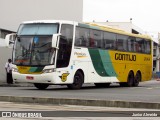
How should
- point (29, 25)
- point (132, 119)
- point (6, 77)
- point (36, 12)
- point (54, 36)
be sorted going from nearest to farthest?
point (132, 119) → point (54, 36) → point (29, 25) → point (6, 77) → point (36, 12)

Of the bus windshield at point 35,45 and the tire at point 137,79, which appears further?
the tire at point 137,79

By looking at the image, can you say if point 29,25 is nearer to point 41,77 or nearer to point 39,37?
point 39,37

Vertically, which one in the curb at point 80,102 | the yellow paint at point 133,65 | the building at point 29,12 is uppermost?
the building at point 29,12

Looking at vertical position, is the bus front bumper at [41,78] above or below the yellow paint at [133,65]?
below

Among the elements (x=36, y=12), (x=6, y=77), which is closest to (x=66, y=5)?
(x=36, y=12)

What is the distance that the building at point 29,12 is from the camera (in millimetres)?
39688

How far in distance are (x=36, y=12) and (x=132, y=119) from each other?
33.9 metres

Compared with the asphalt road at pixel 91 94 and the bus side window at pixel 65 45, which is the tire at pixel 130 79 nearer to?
the asphalt road at pixel 91 94

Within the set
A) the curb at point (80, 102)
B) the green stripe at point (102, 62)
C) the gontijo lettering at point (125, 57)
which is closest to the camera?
the curb at point (80, 102)

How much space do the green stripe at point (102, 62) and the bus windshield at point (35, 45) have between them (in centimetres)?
338

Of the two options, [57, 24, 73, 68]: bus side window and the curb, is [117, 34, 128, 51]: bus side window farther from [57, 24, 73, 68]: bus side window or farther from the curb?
the curb

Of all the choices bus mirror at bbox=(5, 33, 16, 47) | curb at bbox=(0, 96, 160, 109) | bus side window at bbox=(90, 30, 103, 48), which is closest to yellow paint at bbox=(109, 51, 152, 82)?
bus side window at bbox=(90, 30, 103, 48)

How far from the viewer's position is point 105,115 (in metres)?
13.5

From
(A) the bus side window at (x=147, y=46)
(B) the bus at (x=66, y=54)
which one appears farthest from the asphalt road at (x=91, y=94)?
(A) the bus side window at (x=147, y=46)
